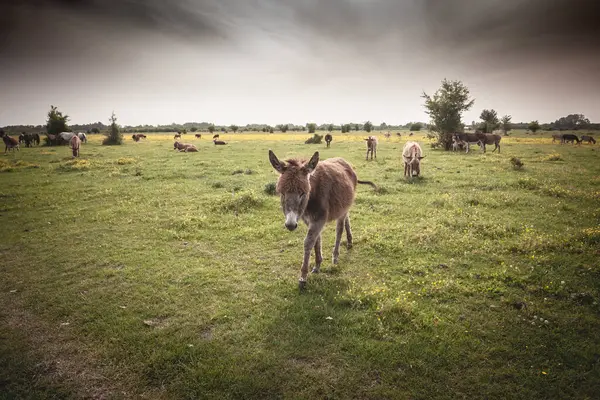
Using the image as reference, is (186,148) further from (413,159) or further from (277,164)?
(277,164)

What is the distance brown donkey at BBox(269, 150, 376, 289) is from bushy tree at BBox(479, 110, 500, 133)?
7567cm

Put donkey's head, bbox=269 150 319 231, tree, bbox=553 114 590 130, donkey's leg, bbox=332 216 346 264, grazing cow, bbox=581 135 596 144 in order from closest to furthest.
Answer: donkey's head, bbox=269 150 319 231 → donkey's leg, bbox=332 216 346 264 → grazing cow, bbox=581 135 596 144 → tree, bbox=553 114 590 130

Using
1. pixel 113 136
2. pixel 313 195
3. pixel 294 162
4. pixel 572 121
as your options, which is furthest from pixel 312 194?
pixel 572 121

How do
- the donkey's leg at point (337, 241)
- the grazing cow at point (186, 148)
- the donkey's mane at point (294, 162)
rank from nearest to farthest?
1. the donkey's mane at point (294, 162)
2. the donkey's leg at point (337, 241)
3. the grazing cow at point (186, 148)

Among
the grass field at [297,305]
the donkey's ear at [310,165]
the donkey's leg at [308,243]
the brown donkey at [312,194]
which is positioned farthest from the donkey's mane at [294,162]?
the grass field at [297,305]

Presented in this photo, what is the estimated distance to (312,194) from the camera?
6488mm

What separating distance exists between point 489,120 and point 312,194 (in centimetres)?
8344

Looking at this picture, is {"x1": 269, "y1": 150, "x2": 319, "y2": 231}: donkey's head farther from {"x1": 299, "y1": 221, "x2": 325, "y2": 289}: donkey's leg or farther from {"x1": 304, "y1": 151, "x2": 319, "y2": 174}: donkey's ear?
{"x1": 299, "y1": 221, "x2": 325, "y2": 289}: donkey's leg

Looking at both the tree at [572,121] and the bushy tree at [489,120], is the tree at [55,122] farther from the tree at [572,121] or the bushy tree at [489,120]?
the tree at [572,121]

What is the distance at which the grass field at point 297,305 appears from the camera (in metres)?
4.27

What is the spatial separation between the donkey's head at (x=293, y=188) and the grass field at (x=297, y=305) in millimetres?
2016

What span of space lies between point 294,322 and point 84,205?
44.7 feet

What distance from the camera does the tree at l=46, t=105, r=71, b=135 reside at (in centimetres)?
5441

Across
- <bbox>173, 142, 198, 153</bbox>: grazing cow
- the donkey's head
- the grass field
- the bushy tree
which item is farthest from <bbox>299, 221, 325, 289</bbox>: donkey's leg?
the bushy tree
